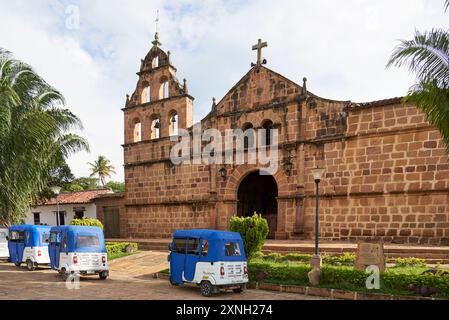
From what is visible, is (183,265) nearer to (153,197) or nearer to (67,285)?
(67,285)

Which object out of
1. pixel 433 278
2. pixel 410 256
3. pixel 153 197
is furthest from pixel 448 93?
pixel 153 197

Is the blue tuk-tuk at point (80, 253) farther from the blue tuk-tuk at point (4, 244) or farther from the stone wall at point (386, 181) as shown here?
the stone wall at point (386, 181)

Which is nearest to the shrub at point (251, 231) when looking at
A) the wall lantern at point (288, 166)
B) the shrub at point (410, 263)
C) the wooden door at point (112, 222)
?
the shrub at point (410, 263)

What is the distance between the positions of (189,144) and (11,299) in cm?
1343

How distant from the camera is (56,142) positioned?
21859mm

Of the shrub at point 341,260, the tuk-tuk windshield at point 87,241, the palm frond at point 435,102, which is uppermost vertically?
the palm frond at point 435,102

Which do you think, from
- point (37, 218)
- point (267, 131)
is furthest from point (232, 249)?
point (37, 218)

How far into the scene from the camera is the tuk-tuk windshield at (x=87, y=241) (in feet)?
44.4

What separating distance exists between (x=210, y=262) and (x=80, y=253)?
195 inches

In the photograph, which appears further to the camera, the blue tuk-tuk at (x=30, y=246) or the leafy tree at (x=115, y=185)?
the leafy tree at (x=115, y=185)

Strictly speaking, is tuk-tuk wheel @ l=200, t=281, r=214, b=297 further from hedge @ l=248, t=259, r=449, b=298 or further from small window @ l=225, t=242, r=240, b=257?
hedge @ l=248, t=259, r=449, b=298

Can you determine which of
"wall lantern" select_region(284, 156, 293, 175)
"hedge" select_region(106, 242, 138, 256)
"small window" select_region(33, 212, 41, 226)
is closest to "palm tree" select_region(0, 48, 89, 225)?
"hedge" select_region(106, 242, 138, 256)

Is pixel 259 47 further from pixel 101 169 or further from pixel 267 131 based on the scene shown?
pixel 101 169

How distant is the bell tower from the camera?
2248 centimetres
